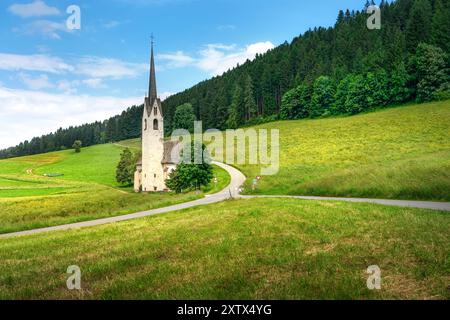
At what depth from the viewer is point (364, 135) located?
232ft

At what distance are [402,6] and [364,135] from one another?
8497 centimetres

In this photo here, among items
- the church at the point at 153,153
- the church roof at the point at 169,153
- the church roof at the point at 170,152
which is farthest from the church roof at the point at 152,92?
the church roof at the point at 170,152

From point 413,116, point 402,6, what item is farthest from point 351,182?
point 402,6

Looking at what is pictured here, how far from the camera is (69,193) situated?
160 feet

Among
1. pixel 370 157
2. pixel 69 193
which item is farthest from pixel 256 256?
pixel 370 157

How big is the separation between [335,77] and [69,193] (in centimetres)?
8960

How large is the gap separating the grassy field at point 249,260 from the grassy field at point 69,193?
1306cm

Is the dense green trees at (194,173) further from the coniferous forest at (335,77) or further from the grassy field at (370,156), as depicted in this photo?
the coniferous forest at (335,77)

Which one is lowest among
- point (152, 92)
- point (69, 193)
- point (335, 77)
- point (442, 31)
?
point (69, 193)

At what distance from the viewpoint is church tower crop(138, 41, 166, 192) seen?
7894 centimetres

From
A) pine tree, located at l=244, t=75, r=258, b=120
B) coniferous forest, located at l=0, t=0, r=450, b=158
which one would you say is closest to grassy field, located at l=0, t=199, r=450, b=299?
coniferous forest, located at l=0, t=0, r=450, b=158

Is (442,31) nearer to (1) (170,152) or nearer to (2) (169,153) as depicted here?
(1) (170,152)

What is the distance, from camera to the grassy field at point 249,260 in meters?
7.00
